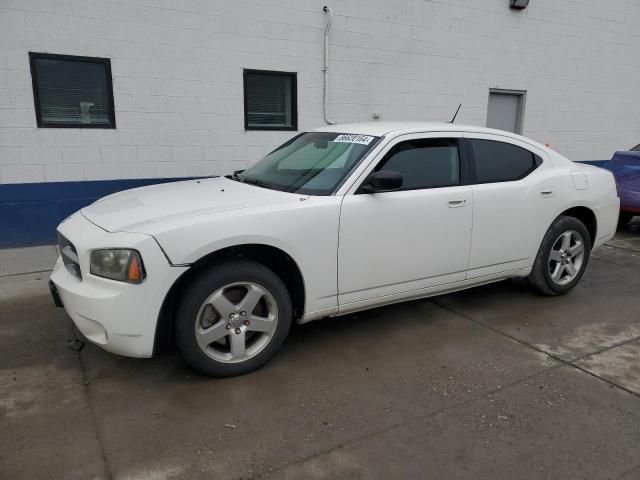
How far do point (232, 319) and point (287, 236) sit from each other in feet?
2.05

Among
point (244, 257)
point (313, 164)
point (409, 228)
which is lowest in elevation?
point (244, 257)

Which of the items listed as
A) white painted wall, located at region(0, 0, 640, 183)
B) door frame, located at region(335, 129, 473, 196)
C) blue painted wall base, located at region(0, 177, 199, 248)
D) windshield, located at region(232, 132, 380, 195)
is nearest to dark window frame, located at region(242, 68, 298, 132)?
white painted wall, located at region(0, 0, 640, 183)

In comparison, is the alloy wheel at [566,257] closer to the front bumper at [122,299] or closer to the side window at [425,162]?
the side window at [425,162]

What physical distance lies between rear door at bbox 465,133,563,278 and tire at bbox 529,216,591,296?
12cm

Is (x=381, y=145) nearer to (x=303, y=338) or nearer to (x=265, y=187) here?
(x=265, y=187)

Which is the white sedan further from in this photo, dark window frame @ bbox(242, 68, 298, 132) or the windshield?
dark window frame @ bbox(242, 68, 298, 132)

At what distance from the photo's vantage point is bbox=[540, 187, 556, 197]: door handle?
4414 mm

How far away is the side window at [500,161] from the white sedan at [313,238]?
0.01 metres

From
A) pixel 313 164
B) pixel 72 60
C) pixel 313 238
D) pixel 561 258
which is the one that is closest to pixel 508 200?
pixel 561 258

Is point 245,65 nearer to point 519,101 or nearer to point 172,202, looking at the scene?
point 172,202

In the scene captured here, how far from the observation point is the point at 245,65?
7.27 meters

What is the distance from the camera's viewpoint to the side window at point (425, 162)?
3.77 m

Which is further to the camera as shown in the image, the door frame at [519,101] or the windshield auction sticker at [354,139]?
the door frame at [519,101]

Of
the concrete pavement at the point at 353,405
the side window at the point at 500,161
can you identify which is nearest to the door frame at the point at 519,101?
the side window at the point at 500,161
